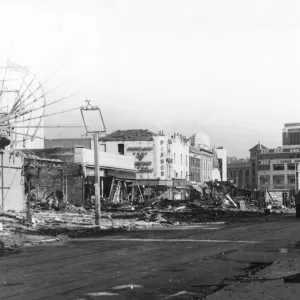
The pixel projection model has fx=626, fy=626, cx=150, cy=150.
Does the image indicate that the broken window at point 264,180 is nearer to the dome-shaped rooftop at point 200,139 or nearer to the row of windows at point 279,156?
the row of windows at point 279,156

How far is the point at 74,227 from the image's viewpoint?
32.3 meters

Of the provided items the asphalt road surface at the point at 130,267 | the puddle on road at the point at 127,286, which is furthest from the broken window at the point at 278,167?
the puddle on road at the point at 127,286

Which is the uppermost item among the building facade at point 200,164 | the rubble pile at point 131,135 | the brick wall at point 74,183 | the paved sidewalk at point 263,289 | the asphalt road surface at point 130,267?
the rubble pile at point 131,135

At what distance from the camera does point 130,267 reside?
599 inches

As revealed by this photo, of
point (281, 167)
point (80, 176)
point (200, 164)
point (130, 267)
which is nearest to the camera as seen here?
point (130, 267)

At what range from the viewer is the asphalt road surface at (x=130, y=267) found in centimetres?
1173

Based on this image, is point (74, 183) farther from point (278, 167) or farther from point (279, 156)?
point (279, 156)

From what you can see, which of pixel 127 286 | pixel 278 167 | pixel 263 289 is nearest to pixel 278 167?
pixel 278 167

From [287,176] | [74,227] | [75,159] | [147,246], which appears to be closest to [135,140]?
[75,159]

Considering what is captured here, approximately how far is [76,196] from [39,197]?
410 cm

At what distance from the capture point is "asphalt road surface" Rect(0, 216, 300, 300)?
38.5 ft

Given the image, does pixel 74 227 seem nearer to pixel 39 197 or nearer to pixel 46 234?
pixel 46 234

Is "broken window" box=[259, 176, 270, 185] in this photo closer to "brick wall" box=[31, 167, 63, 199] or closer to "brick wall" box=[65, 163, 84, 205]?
"brick wall" box=[65, 163, 84, 205]

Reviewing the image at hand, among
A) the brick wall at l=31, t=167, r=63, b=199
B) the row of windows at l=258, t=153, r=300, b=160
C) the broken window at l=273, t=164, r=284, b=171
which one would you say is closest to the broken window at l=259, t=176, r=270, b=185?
the broken window at l=273, t=164, r=284, b=171
